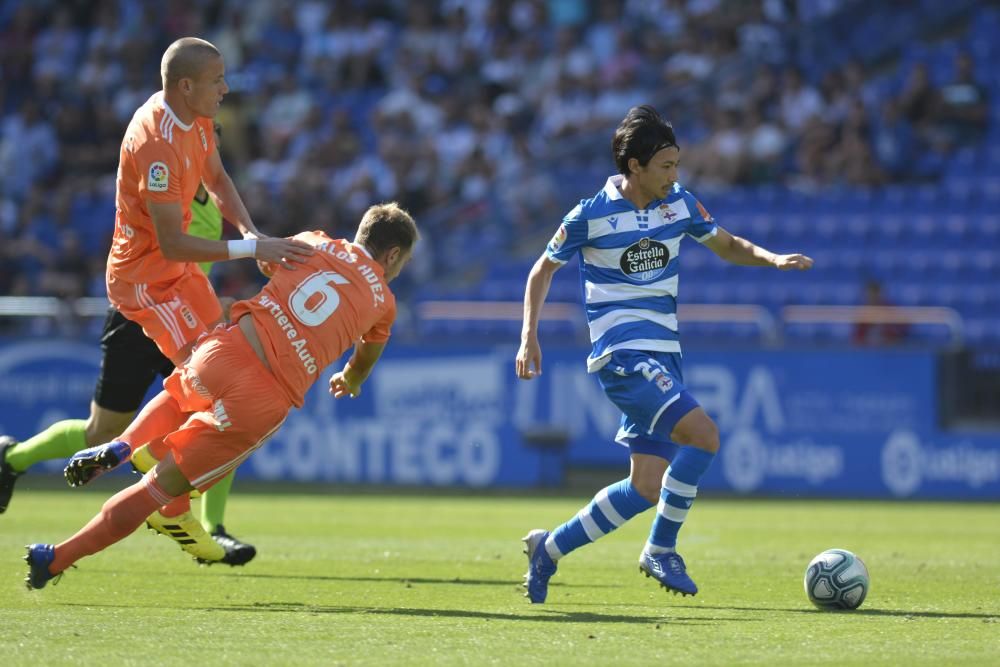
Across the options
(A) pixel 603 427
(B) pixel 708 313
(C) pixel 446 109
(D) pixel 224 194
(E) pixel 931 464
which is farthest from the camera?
(C) pixel 446 109

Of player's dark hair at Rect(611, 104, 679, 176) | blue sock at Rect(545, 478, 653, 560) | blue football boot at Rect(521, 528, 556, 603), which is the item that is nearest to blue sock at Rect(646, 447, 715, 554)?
blue sock at Rect(545, 478, 653, 560)

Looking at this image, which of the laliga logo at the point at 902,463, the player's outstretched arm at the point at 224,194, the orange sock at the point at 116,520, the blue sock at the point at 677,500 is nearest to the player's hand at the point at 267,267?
the player's outstretched arm at the point at 224,194

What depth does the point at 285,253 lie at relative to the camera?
6910 millimetres

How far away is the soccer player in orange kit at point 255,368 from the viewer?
666 centimetres

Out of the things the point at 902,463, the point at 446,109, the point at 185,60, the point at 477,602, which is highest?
the point at 446,109

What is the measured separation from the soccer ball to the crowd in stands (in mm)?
12498

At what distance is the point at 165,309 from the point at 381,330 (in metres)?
1.35

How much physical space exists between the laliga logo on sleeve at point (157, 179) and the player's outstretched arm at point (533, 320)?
1783 millimetres

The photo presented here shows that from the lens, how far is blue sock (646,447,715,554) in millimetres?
7238

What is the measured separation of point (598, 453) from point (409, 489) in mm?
2165

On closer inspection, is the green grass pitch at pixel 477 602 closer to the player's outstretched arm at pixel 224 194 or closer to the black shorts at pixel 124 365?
the black shorts at pixel 124 365

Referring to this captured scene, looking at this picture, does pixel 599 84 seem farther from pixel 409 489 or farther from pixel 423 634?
pixel 423 634

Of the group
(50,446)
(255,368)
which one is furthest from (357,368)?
(50,446)

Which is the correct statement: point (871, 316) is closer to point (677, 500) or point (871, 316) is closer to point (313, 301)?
point (677, 500)
